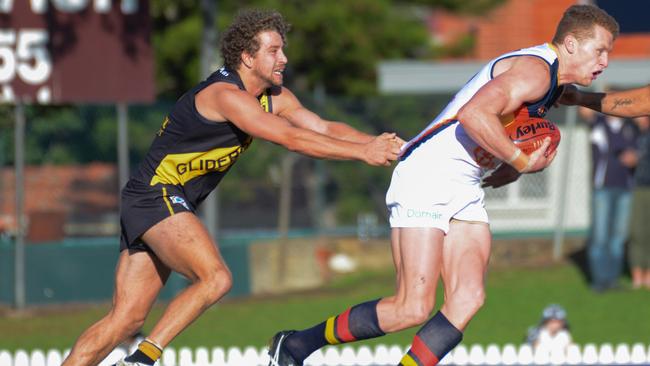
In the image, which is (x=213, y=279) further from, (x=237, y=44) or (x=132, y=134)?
(x=132, y=134)

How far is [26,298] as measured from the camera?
13.8 meters

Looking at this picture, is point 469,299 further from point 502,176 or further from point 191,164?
point 191,164

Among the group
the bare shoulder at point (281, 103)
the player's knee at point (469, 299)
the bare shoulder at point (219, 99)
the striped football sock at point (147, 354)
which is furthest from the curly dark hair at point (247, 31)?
the player's knee at point (469, 299)

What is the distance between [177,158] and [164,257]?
544mm

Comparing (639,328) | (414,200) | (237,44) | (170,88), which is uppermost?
(170,88)

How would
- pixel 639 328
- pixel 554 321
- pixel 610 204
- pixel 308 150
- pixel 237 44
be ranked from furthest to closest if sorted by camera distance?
pixel 610 204
pixel 639 328
pixel 554 321
pixel 237 44
pixel 308 150

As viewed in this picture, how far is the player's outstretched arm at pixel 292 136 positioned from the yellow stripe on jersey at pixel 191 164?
27cm

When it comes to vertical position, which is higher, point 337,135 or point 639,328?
point 337,135

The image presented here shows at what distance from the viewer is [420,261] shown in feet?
21.5

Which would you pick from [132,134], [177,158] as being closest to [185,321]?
[177,158]

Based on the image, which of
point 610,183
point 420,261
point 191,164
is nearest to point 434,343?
point 420,261

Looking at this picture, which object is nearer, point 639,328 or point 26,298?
point 639,328

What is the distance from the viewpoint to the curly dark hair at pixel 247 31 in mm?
6875

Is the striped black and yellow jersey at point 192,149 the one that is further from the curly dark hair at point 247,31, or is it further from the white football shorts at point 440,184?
the white football shorts at point 440,184
